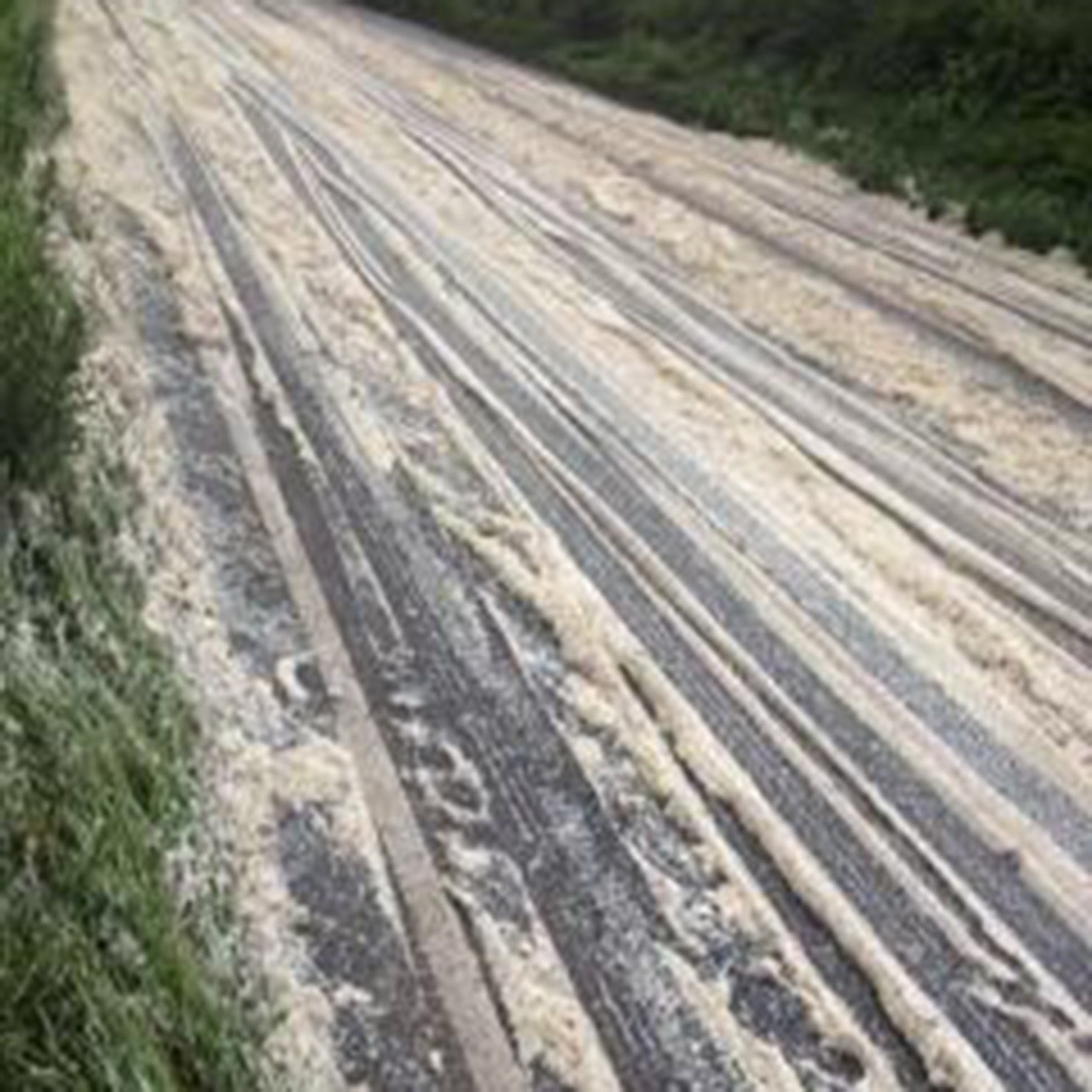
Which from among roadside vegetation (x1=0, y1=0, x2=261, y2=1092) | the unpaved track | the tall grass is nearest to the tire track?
the unpaved track

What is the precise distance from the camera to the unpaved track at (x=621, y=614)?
206 inches

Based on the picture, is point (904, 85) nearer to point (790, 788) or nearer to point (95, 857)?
point (790, 788)

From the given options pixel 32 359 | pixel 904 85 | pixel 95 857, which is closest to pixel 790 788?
pixel 95 857

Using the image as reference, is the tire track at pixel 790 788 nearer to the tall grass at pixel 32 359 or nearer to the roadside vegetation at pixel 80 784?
the roadside vegetation at pixel 80 784

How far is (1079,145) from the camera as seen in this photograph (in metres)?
17.0

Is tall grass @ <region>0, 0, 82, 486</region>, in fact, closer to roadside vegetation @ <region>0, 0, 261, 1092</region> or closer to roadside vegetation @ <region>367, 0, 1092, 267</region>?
roadside vegetation @ <region>0, 0, 261, 1092</region>

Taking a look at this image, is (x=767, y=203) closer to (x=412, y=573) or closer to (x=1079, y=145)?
(x=1079, y=145)

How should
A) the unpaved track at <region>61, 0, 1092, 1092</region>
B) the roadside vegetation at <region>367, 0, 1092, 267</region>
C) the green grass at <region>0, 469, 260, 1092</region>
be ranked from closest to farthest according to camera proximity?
the green grass at <region>0, 469, 260, 1092</region>, the unpaved track at <region>61, 0, 1092, 1092</region>, the roadside vegetation at <region>367, 0, 1092, 267</region>

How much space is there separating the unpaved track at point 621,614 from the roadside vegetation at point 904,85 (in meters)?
2.56

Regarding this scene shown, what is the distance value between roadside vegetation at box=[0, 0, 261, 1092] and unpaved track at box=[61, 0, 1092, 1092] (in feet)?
1.00

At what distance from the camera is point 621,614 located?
24.5 ft

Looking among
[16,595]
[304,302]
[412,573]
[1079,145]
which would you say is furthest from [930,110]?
[16,595]

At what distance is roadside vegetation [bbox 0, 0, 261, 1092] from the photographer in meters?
4.24

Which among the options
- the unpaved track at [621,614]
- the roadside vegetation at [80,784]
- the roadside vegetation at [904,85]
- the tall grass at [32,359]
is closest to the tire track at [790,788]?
the unpaved track at [621,614]
